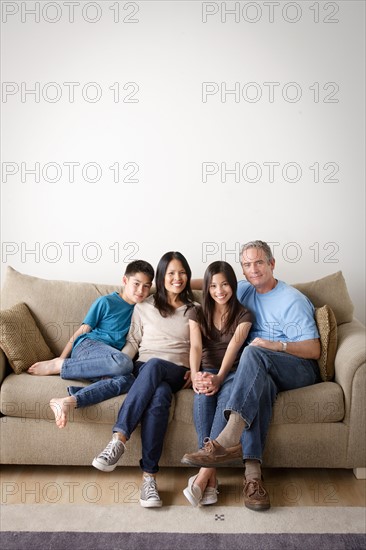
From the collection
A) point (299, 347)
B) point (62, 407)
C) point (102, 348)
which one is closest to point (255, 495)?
point (299, 347)

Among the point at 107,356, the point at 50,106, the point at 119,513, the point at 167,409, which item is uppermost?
the point at 50,106

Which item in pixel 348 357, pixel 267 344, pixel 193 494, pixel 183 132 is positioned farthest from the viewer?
pixel 183 132

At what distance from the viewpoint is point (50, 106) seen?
3.91 m

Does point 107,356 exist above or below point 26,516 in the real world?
above

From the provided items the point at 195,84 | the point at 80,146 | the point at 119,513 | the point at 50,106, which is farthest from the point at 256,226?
the point at 119,513

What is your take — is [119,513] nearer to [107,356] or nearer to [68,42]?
[107,356]

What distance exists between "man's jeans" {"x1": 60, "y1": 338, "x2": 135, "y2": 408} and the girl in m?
0.33

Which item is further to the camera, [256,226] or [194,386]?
[256,226]

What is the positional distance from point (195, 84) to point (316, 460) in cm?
231

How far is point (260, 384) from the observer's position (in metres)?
2.79

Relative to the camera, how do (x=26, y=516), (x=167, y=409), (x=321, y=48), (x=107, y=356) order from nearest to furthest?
(x=26, y=516)
(x=167, y=409)
(x=107, y=356)
(x=321, y=48)

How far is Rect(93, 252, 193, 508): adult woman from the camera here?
2764 millimetres

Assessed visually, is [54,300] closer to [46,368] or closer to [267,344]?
[46,368]

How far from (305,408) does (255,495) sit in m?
0.46
